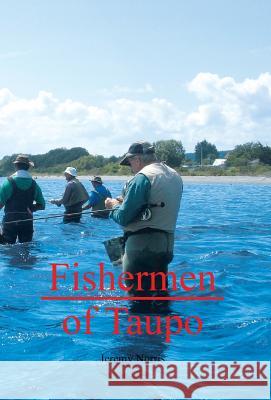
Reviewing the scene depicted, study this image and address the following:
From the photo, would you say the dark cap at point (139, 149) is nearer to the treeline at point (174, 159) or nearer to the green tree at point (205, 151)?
the treeline at point (174, 159)

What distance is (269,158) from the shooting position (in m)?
100

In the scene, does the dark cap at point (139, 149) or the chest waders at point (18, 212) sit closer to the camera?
the dark cap at point (139, 149)

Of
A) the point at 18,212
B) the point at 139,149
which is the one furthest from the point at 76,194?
the point at 139,149

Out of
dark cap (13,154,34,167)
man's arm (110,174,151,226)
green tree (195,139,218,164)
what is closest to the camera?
man's arm (110,174,151,226)

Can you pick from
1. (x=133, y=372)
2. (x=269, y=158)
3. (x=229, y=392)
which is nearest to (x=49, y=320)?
(x=133, y=372)

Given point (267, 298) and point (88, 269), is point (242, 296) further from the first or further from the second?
point (88, 269)

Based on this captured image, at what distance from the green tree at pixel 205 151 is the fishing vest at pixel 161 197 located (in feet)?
474

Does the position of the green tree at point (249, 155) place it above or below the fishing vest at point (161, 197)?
above

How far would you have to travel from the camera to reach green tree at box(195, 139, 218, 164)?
153 metres

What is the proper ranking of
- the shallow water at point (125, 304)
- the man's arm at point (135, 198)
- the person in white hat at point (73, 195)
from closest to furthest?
the shallow water at point (125, 304)
the man's arm at point (135, 198)
the person in white hat at point (73, 195)

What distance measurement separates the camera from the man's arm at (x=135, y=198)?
6.62m

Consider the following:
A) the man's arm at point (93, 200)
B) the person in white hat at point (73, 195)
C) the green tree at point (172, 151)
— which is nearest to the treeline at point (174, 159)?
the green tree at point (172, 151)

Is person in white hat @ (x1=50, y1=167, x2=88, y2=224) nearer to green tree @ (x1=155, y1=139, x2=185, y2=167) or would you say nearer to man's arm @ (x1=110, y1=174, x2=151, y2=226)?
man's arm @ (x1=110, y1=174, x2=151, y2=226)

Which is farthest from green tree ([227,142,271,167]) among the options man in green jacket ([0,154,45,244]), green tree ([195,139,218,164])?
man in green jacket ([0,154,45,244])
